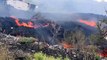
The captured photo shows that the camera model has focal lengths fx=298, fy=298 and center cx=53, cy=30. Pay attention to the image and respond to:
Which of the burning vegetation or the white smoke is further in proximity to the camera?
the white smoke

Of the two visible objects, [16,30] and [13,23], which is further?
[13,23]

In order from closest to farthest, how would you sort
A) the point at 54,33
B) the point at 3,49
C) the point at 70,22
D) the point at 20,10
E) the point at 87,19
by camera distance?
1. the point at 3,49
2. the point at 54,33
3. the point at 70,22
4. the point at 87,19
5. the point at 20,10

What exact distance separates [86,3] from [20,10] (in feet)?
58.2

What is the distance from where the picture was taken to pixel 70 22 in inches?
1529

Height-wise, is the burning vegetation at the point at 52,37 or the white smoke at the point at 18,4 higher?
the burning vegetation at the point at 52,37

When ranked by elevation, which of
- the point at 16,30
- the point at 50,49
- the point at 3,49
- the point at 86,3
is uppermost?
the point at 3,49

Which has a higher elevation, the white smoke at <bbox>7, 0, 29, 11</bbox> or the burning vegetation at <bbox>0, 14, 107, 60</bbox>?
the burning vegetation at <bbox>0, 14, 107, 60</bbox>

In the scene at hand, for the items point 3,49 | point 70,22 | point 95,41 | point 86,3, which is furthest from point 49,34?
point 86,3

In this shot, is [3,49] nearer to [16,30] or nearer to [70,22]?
[16,30]

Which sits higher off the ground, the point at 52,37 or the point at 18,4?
the point at 52,37

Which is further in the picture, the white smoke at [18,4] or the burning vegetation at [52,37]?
the white smoke at [18,4]

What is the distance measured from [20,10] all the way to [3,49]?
4224 centimetres

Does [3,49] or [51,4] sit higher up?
[3,49]

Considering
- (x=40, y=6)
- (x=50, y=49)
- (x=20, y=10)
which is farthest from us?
(x=40, y=6)
